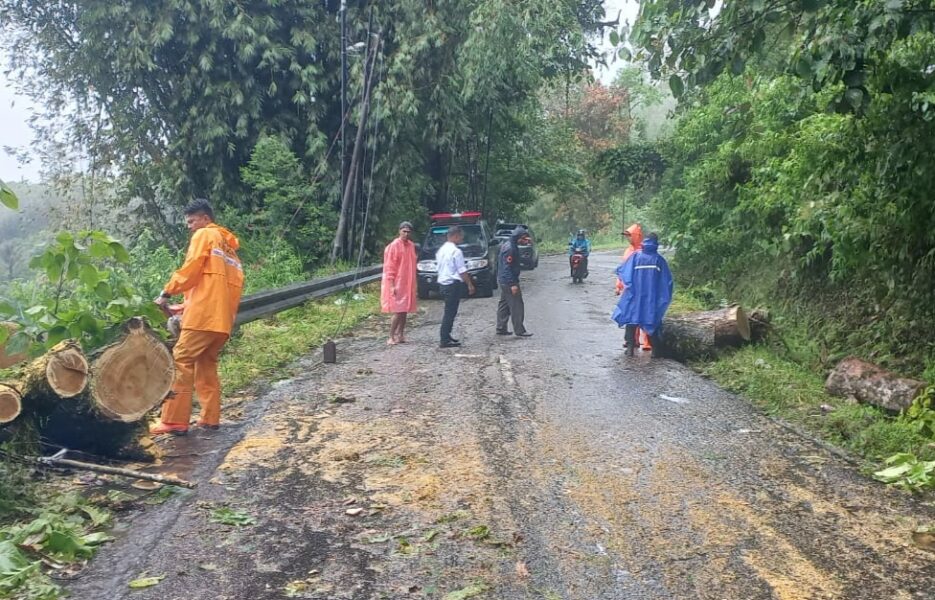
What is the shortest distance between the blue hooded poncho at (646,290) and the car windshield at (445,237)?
9.13 m

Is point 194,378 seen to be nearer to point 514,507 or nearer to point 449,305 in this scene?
point 514,507

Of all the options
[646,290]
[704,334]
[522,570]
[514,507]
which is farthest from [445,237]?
[522,570]

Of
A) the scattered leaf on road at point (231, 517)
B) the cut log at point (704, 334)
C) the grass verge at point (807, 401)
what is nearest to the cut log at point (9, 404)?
the scattered leaf on road at point (231, 517)

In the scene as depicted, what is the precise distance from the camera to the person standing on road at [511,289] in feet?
43.3

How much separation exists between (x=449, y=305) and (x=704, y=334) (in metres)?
3.63

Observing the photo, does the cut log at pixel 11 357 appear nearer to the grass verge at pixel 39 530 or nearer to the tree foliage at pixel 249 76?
the grass verge at pixel 39 530

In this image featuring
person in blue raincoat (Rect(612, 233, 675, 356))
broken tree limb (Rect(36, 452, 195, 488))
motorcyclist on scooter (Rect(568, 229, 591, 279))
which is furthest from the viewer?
motorcyclist on scooter (Rect(568, 229, 591, 279))

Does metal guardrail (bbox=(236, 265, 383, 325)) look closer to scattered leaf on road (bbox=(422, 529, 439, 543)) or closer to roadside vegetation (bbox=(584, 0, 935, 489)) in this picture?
roadside vegetation (bbox=(584, 0, 935, 489))

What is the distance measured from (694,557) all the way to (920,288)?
19.4ft

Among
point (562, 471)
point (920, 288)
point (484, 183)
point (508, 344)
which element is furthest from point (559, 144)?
point (562, 471)

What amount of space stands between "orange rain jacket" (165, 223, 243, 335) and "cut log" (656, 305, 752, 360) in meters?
6.40

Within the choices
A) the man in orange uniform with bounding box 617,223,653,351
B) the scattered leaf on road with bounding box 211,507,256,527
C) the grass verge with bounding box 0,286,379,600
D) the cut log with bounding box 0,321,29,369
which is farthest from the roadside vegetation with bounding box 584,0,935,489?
the cut log with bounding box 0,321,29,369

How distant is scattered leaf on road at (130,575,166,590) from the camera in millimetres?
4156

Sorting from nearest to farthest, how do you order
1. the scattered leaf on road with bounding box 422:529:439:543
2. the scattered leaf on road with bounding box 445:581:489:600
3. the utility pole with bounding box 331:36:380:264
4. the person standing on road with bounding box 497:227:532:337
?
the scattered leaf on road with bounding box 445:581:489:600 → the scattered leaf on road with bounding box 422:529:439:543 → the person standing on road with bounding box 497:227:532:337 → the utility pole with bounding box 331:36:380:264
